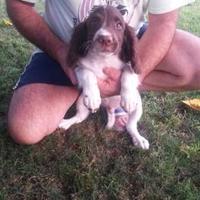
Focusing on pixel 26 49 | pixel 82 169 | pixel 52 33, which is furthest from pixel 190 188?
pixel 26 49

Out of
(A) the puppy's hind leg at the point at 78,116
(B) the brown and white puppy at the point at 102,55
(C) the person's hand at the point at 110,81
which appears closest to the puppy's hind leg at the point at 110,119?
(A) the puppy's hind leg at the point at 78,116

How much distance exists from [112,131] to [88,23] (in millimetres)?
1032

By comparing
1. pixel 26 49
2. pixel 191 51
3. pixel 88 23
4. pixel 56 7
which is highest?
pixel 88 23

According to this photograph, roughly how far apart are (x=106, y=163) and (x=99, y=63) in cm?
70

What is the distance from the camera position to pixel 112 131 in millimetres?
4012

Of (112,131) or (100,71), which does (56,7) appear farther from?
(112,131)

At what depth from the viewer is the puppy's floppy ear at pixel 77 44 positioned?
3425 millimetres

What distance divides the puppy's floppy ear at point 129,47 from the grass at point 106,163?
663mm

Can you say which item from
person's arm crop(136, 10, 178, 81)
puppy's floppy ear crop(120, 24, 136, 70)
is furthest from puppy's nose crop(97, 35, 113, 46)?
person's arm crop(136, 10, 178, 81)

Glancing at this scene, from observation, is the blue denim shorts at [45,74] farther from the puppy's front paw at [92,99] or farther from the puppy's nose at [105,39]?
A: the puppy's nose at [105,39]

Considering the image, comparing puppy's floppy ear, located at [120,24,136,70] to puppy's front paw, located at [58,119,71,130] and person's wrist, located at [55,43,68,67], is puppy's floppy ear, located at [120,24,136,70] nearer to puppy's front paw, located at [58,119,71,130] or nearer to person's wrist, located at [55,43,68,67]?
person's wrist, located at [55,43,68,67]

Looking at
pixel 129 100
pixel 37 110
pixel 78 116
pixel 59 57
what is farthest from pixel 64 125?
pixel 129 100

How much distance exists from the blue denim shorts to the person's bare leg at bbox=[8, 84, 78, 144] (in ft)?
0.14

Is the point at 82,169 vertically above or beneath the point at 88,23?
beneath
